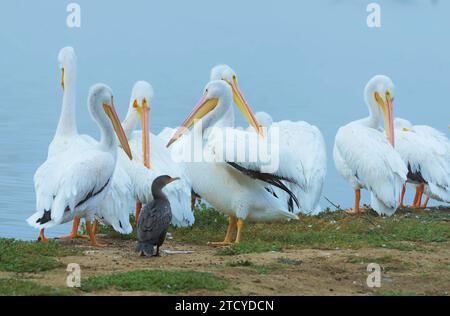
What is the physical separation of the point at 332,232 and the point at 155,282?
334 cm

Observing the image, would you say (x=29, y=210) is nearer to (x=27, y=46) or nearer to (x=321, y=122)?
(x=321, y=122)

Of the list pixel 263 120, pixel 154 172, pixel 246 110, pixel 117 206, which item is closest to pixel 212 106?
pixel 154 172

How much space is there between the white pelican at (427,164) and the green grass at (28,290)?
6577 mm

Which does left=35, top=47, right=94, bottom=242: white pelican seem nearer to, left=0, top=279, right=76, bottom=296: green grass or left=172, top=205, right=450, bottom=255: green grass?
left=172, top=205, right=450, bottom=255: green grass

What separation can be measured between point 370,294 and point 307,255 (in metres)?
1.43

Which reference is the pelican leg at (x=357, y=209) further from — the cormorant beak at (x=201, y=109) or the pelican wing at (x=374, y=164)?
the cormorant beak at (x=201, y=109)

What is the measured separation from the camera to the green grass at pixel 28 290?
7.02m

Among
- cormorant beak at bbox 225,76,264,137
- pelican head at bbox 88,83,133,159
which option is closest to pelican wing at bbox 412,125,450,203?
cormorant beak at bbox 225,76,264,137

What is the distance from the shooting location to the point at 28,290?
7043 mm

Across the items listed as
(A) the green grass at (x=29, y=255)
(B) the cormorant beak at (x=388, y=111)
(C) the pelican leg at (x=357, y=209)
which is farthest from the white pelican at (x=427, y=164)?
(A) the green grass at (x=29, y=255)

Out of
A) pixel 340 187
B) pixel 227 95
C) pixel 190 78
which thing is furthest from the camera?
pixel 190 78

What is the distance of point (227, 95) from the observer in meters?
10.7

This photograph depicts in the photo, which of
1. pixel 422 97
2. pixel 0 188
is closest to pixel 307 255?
pixel 0 188

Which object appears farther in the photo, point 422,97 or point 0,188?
point 422,97
